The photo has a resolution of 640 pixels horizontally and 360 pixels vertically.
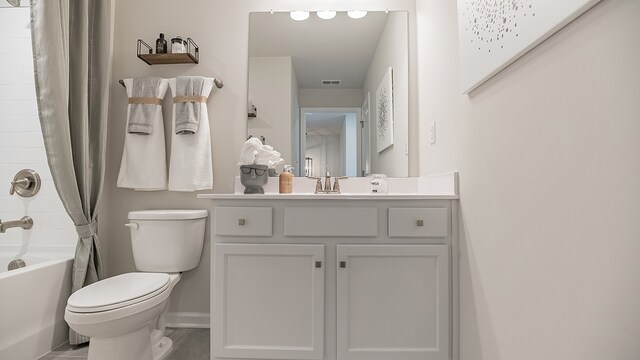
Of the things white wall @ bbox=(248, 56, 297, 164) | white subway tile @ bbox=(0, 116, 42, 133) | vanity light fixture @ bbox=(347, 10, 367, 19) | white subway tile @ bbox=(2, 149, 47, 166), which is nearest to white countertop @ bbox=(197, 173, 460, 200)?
white wall @ bbox=(248, 56, 297, 164)

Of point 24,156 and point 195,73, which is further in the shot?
point 195,73

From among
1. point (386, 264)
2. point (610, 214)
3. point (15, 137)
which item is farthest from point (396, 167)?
point (15, 137)

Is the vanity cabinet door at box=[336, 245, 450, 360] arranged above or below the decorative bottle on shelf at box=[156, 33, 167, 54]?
below

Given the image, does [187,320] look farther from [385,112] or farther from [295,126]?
[385,112]

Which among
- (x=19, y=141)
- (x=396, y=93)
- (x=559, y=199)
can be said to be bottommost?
(x=559, y=199)

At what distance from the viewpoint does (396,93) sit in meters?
2.12

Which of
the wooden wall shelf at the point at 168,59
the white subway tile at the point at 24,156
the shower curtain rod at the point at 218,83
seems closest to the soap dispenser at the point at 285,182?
the shower curtain rod at the point at 218,83

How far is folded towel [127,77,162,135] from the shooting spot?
205 centimetres

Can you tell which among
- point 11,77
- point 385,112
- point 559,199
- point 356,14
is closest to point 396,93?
point 385,112

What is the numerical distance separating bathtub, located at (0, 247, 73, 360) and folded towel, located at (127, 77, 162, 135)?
862mm

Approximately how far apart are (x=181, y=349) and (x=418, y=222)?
1.46 metres

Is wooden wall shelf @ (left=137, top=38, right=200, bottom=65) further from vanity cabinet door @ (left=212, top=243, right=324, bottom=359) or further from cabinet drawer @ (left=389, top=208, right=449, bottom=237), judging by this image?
cabinet drawer @ (left=389, top=208, right=449, bottom=237)

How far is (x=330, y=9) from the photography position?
84.0 inches

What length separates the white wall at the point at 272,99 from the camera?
7.00 ft
